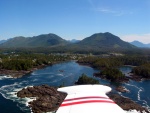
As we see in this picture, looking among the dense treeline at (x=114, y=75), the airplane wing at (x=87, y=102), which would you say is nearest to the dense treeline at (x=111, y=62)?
the dense treeline at (x=114, y=75)

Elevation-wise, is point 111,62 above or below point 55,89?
above

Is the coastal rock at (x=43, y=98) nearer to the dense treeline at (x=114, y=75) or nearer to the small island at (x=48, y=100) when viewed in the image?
the small island at (x=48, y=100)

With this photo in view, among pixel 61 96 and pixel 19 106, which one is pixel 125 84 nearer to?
pixel 61 96

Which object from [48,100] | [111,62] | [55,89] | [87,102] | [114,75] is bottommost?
[48,100]

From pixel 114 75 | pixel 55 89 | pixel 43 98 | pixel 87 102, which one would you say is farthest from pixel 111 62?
pixel 87 102

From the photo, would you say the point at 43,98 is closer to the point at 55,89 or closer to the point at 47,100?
the point at 47,100

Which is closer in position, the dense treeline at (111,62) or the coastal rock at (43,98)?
the coastal rock at (43,98)
